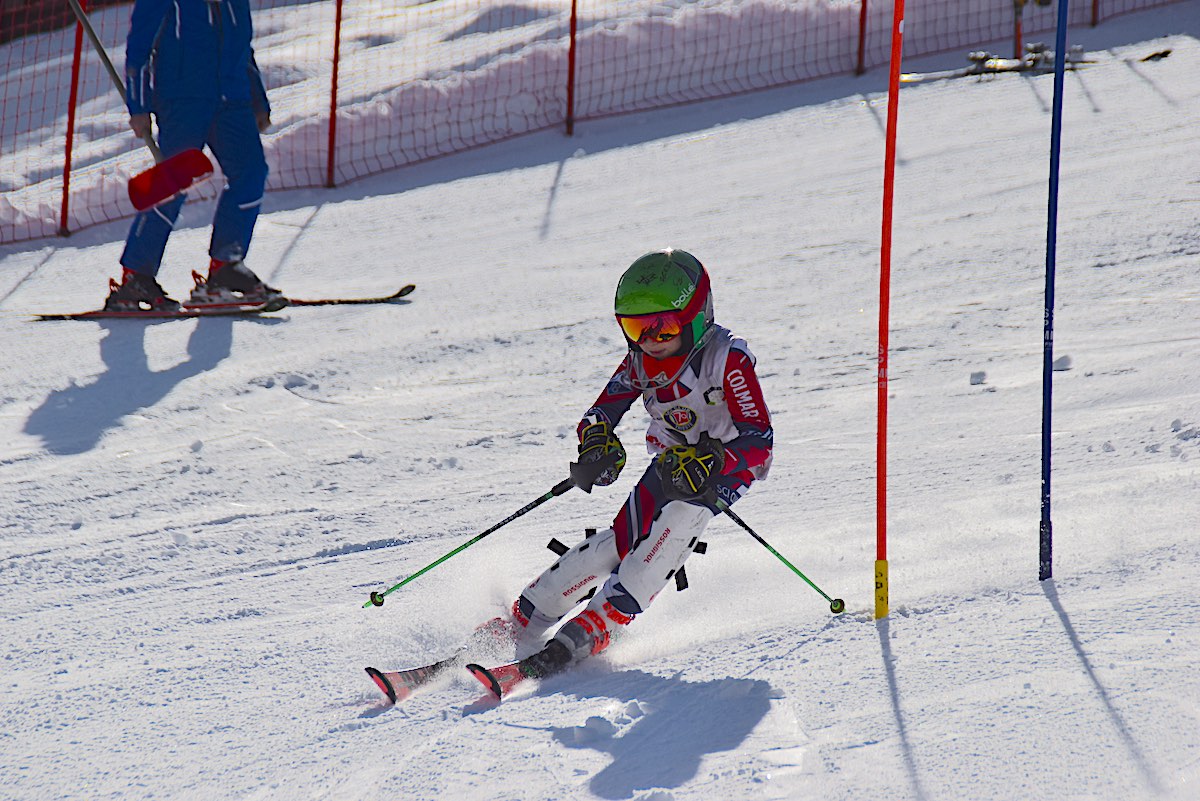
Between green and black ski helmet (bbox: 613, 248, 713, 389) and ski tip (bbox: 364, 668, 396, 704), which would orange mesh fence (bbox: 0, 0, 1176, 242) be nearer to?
green and black ski helmet (bbox: 613, 248, 713, 389)

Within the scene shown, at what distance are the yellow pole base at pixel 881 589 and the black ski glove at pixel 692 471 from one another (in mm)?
535

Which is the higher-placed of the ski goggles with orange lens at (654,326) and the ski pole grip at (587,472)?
the ski goggles with orange lens at (654,326)

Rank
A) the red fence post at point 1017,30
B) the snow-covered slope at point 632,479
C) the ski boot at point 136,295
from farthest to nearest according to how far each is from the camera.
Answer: the red fence post at point 1017,30 < the ski boot at point 136,295 < the snow-covered slope at point 632,479

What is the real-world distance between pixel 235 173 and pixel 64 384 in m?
1.63

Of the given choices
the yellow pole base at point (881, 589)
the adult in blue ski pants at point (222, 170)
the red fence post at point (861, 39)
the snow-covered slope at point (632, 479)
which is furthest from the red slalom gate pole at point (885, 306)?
the red fence post at point (861, 39)

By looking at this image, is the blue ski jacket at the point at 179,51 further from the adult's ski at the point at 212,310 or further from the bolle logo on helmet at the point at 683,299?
the bolle logo on helmet at the point at 683,299

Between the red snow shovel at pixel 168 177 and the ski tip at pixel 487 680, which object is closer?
the ski tip at pixel 487 680

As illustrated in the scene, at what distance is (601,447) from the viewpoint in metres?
3.97

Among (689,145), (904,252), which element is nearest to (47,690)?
(904,252)

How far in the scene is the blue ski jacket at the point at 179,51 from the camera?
7.02 m

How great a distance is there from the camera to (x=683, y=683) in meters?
3.40

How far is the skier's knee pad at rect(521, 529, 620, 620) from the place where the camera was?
3883mm

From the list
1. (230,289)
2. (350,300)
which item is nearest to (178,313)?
(230,289)

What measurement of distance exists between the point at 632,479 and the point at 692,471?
1.72 metres
